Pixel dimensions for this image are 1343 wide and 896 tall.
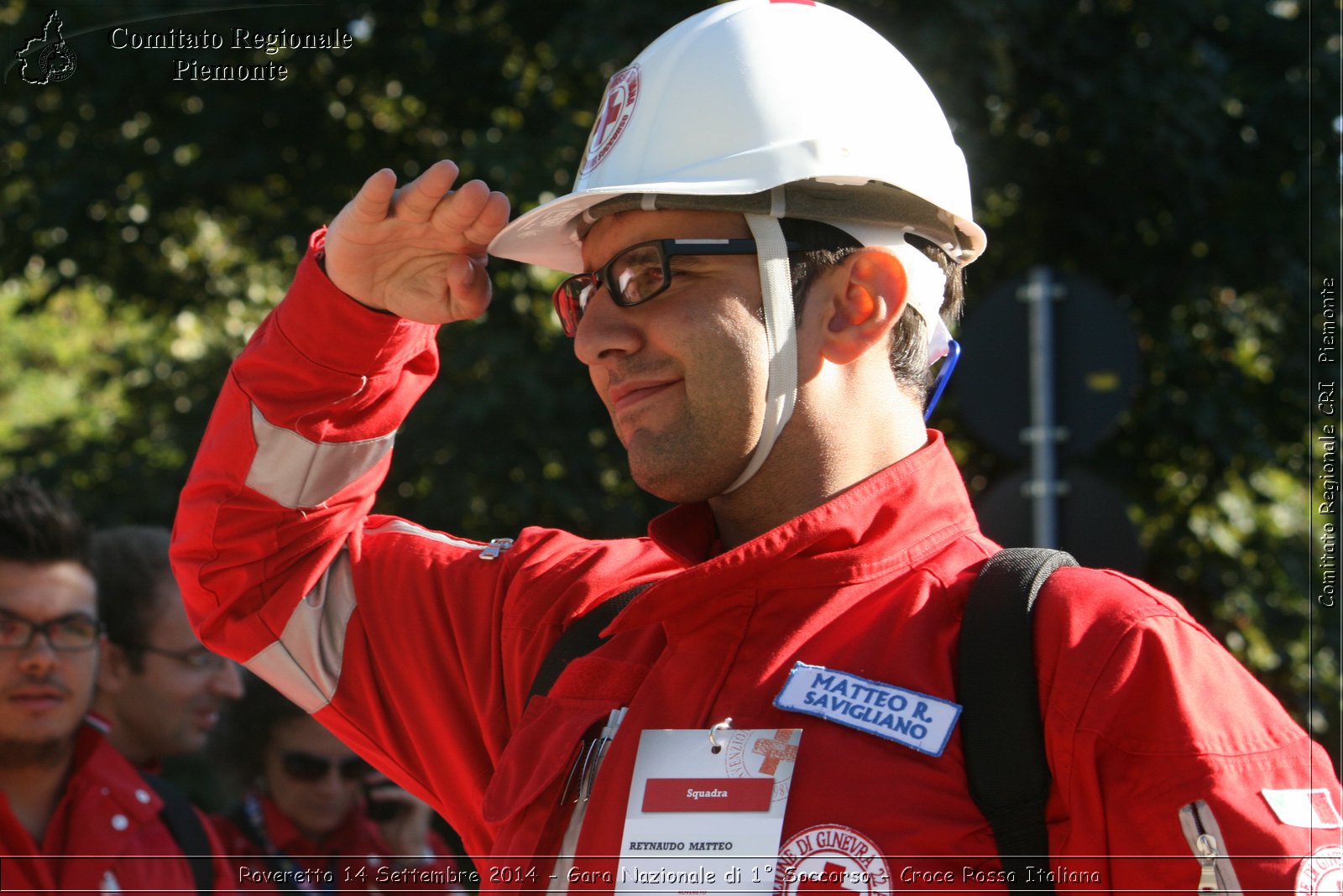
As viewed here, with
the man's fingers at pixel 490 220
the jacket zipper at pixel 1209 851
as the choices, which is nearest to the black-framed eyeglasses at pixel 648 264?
the man's fingers at pixel 490 220

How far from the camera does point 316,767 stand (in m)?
4.75

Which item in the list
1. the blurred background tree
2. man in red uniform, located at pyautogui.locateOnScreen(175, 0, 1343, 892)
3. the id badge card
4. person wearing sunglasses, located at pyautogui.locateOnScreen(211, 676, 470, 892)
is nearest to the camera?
man in red uniform, located at pyautogui.locateOnScreen(175, 0, 1343, 892)

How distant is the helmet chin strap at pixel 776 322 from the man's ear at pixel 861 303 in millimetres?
80

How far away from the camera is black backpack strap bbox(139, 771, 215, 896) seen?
409 cm

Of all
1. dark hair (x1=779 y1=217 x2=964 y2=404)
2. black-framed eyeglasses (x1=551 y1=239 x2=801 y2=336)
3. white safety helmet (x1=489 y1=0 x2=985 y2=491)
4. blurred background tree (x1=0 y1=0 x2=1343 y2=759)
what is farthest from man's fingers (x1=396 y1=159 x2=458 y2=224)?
blurred background tree (x1=0 y1=0 x2=1343 y2=759)

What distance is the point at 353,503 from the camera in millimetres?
2750

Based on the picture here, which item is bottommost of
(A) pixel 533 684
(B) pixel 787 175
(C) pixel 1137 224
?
(A) pixel 533 684

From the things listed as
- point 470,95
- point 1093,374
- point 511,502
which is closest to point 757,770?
point 1093,374

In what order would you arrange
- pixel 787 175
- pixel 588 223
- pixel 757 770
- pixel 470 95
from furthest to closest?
pixel 470 95 → pixel 588 223 → pixel 787 175 → pixel 757 770

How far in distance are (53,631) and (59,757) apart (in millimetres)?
344

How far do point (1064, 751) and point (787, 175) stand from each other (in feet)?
3.18

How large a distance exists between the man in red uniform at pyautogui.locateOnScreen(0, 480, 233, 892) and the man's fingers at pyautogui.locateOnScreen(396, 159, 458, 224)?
224 cm

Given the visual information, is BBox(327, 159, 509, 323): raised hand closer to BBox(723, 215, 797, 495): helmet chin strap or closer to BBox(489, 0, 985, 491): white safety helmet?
BBox(489, 0, 985, 491): white safety helmet

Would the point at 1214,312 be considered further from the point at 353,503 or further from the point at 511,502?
the point at 353,503
